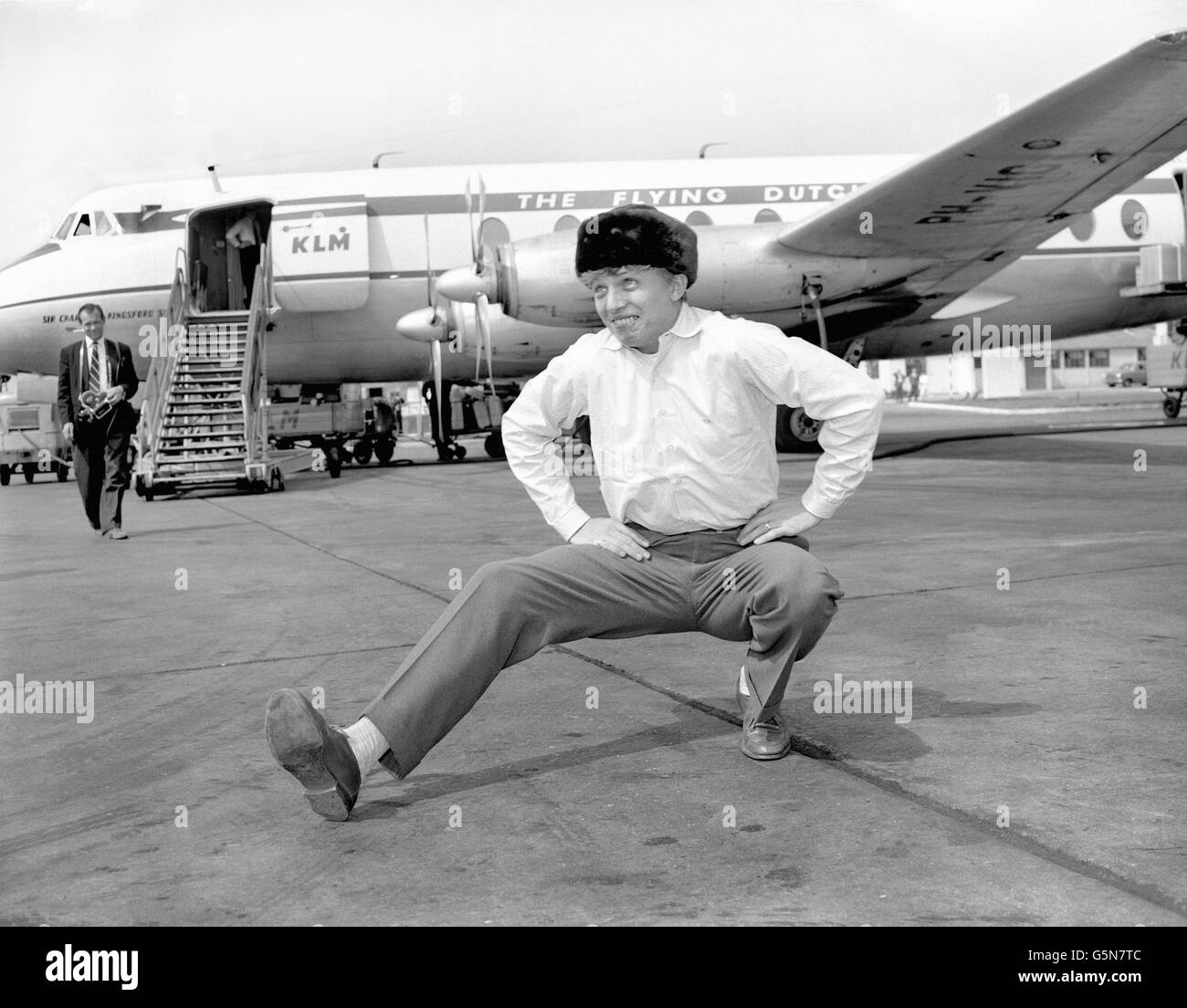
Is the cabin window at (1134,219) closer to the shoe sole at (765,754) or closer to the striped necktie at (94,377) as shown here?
the striped necktie at (94,377)

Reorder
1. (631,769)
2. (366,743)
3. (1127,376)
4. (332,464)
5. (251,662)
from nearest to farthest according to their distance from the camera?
(366,743)
(631,769)
(251,662)
(332,464)
(1127,376)

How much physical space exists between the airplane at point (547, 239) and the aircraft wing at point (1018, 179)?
5 cm

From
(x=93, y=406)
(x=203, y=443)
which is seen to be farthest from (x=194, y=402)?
(x=93, y=406)

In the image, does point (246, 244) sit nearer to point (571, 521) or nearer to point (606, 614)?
point (571, 521)

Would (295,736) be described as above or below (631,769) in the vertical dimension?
above

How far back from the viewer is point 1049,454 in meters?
15.1

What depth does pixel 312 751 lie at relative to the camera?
2.78m

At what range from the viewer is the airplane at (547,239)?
1516 centimetres

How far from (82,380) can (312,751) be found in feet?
26.4

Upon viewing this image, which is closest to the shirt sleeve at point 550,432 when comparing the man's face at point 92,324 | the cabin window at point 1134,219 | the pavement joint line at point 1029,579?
the pavement joint line at point 1029,579

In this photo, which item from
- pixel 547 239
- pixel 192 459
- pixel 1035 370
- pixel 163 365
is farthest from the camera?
pixel 1035 370

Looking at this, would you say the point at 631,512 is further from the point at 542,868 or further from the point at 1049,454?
the point at 1049,454
